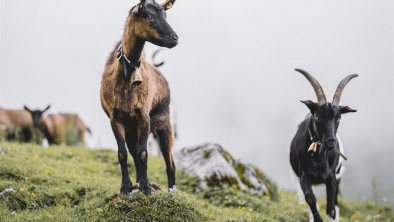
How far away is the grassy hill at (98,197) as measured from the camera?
7.77m

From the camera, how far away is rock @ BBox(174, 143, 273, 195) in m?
12.8

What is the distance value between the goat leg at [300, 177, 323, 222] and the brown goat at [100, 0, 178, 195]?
10.2 ft

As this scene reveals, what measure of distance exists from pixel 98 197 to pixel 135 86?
233 centimetres

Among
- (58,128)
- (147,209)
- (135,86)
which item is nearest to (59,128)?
(58,128)

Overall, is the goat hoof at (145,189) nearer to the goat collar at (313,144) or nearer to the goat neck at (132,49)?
the goat neck at (132,49)

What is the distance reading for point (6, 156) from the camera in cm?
1171

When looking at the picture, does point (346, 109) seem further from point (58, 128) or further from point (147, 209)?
point (58, 128)

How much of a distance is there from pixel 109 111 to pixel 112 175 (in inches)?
207

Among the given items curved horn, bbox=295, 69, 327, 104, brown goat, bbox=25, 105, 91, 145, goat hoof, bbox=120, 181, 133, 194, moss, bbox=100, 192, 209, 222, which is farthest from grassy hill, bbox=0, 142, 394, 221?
brown goat, bbox=25, 105, 91, 145

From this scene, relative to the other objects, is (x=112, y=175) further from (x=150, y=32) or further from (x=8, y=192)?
(x=150, y=32)

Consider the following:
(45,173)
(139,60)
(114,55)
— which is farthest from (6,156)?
(139,60)

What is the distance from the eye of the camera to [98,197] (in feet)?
30.2

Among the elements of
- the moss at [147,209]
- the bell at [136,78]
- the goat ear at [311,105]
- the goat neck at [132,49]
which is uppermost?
the goat neck at [132,49]

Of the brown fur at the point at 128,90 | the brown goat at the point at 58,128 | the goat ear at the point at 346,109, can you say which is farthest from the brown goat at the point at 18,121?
the goat ear at the point at 346,109
